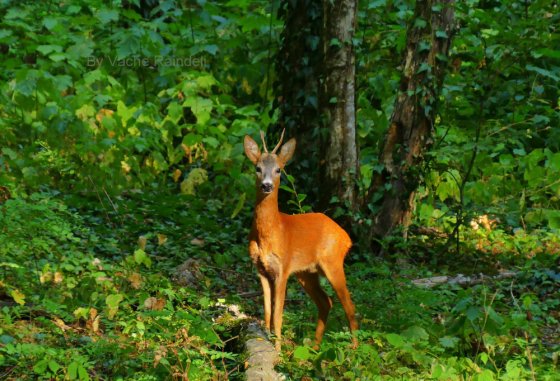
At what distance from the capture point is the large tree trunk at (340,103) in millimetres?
9312

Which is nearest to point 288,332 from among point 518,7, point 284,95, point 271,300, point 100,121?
point 271,300

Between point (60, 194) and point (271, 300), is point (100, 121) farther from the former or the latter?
point (271, 300)

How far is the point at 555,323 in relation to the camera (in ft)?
25.7

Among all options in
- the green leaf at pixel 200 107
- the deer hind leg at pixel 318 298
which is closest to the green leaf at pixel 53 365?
the deer hind leg at pixel 318 298

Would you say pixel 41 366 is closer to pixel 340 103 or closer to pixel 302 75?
pixel 340 103

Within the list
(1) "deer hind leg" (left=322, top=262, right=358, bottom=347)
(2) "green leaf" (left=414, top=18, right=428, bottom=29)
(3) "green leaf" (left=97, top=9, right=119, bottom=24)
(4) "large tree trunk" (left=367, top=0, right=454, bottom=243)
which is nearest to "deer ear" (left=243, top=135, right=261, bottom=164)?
(1) "deer hind leg" (left=322, top=262, right=358, bottom=347)

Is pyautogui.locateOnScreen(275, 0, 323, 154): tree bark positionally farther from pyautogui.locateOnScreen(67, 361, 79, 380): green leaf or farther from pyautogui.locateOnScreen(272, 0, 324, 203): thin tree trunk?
pyautogui.locateOnScreen(67, 361, 79, 380): green leaf

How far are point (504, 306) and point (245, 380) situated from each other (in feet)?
11.9

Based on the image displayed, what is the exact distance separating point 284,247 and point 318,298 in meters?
0.71

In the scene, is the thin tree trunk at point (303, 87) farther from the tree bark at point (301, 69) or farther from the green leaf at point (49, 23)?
the green leaf at point (49, 23)

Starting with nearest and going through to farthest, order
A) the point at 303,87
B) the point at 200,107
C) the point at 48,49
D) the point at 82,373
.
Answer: the point at 82,373, the point at 303,87, the point at 200,107, the point at 48,49

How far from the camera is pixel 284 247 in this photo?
6.54 meters

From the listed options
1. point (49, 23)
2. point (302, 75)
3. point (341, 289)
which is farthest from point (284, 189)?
point (49, 23)

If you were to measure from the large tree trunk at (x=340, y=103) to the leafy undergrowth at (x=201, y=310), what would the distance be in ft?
2.77
